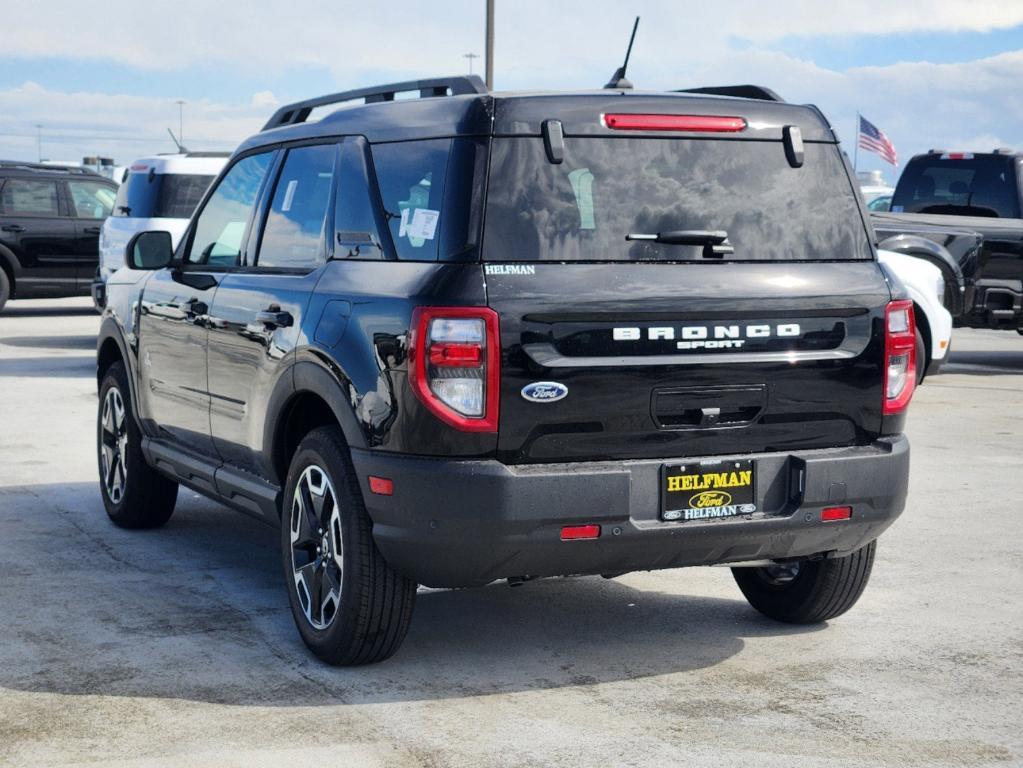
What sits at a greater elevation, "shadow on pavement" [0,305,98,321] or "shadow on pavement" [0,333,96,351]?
"shadow on pavement" [0,333,96,351]

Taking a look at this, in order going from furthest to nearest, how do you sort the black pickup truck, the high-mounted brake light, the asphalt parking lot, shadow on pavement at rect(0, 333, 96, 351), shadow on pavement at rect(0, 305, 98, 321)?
shadow on pavement at rect(0, 305, 98, 321)
shadow on pavement at rect(0, 333, 96, 351)
the black pickup truck
the high-mounted brake light
the asphalt parking lot

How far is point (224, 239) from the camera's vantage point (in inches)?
261

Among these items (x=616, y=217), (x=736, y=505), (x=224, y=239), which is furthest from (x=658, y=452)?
(x=224, y=239)

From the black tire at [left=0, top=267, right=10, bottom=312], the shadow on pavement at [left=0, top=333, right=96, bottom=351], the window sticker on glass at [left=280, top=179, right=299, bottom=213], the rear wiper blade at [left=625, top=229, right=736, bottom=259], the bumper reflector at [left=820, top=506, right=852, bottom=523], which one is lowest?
the shadow on pavement at [left=0, top=333, right=96, bottom=351]

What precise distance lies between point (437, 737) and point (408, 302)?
1.28 metres

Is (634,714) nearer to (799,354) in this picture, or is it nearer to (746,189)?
(799,354)

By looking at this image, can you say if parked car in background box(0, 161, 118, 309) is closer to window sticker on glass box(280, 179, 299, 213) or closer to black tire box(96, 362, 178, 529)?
black tire box(96, 362, 178, 529)

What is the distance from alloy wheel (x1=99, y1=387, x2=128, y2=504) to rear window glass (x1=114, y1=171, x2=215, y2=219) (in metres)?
8.72

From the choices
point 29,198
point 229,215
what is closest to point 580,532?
point 229,215

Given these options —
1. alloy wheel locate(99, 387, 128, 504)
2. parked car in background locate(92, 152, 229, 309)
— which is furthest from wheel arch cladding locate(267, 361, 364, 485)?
parked car in background locate(92, 152, 229, 309)

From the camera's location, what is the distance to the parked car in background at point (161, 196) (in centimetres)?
1641

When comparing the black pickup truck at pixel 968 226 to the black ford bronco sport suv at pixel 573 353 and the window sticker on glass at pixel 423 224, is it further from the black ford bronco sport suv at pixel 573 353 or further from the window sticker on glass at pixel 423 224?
the window sticker on glass at pixel 423 224

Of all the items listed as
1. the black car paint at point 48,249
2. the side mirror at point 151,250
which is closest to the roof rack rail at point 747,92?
the side mirror at point 151,250

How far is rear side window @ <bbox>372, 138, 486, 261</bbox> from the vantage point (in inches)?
191
